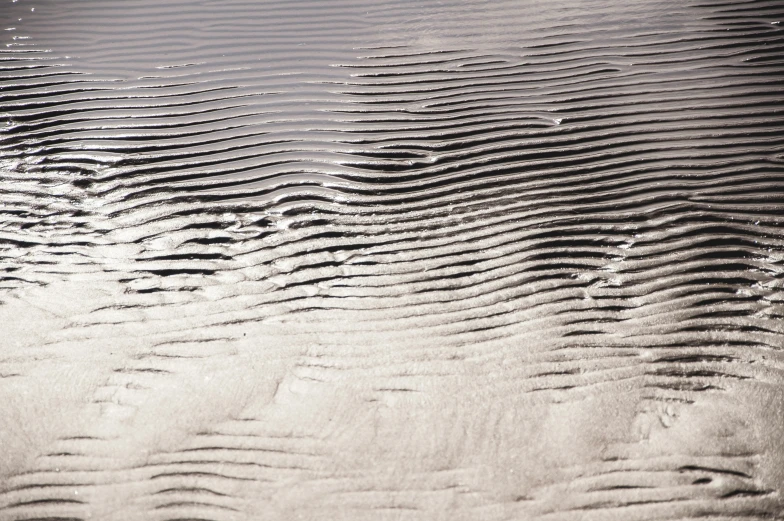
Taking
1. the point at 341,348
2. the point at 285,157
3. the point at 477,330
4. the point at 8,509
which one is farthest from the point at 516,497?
the point at 285,157

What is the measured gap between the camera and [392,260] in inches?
173

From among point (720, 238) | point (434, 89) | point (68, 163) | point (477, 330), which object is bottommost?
point (477, 330)

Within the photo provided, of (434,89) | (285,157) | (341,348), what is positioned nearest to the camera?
(341,348)

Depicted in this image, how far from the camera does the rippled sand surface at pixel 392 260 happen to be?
3.15 metres

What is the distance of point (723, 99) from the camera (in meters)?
5.38

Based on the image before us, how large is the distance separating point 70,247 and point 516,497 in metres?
3.70

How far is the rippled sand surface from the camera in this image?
3150 millimetres

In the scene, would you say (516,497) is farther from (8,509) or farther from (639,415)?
(8,509)

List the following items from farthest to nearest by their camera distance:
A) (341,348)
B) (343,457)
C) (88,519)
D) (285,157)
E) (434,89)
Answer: (434,89), (285,157), (341,348), (343,457), (88,519)

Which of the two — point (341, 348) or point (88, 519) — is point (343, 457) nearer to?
point (341, 348)

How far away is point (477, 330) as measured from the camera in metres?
3.87

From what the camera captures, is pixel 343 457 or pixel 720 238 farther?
pixel 720 238

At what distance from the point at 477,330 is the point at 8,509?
2.78 m

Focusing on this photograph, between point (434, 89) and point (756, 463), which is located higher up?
point (434, 89)
